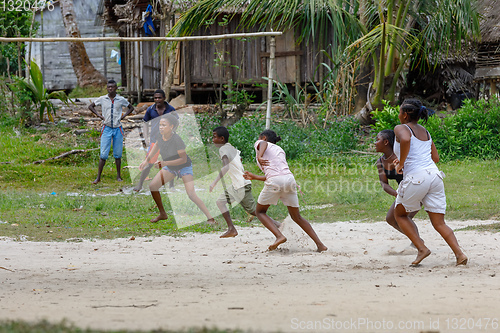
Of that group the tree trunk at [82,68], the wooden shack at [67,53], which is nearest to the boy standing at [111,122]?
the tree trunk at [82,68]

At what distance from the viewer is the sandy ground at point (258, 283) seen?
3.21 metres

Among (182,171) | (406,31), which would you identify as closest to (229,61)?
(406,31)

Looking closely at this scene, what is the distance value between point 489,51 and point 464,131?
5130 millimetres

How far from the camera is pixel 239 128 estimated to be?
12.4m

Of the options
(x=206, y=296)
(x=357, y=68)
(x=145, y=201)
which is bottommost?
(x=145, y=201)

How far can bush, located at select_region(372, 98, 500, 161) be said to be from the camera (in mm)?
12117

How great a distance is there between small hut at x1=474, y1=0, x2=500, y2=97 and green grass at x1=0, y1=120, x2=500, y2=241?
5421 millimetres

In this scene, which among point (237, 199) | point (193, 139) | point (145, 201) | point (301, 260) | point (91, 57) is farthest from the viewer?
point (91, 57)

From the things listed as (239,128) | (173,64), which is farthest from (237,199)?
(173,64)

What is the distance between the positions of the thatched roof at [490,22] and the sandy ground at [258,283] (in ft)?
34.2

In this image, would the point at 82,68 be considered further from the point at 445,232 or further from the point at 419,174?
the point at 445,232

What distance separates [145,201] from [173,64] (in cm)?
855

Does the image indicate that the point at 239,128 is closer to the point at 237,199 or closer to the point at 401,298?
the point at 237,199

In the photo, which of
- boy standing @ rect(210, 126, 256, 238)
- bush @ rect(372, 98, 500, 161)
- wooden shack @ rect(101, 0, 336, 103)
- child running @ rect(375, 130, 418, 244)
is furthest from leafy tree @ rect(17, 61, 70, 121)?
child running @ rect(375, 130, 418, 244)
